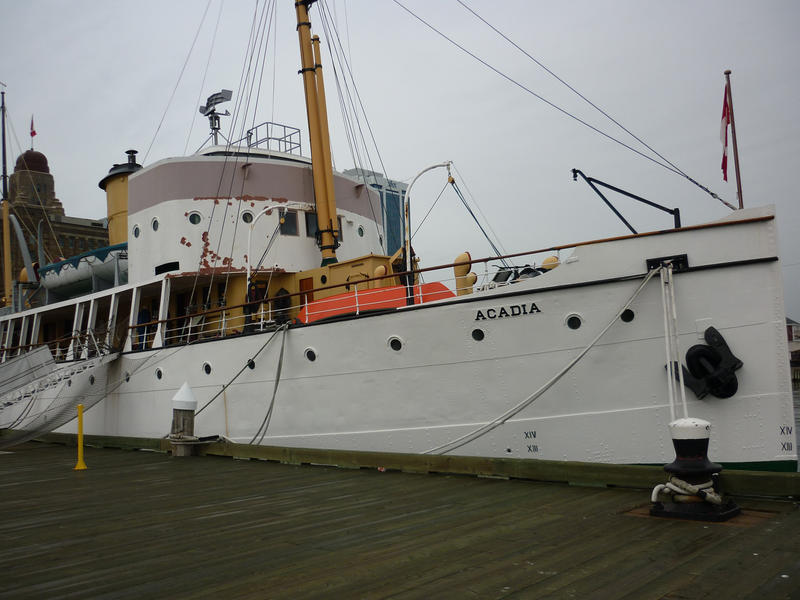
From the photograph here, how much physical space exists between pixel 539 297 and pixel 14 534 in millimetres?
6726

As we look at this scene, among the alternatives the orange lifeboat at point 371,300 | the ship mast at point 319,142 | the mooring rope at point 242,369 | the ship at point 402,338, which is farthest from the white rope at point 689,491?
the ship mast at point 319,142

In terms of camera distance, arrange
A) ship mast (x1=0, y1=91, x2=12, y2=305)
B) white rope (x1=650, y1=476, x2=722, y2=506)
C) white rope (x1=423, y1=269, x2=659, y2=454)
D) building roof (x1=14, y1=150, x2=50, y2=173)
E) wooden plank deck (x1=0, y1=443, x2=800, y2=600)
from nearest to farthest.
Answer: wooden plank deck (x1=0, y1=443, x2=800, y2=600) → white rope (x1=650, y1=476, x2=722, y2=506) → white rope (x1=423, y1=269, x2=659, y2=454) → ship mast (x1=0, y1=91, x2=12, y2=305) → building roof (x1=14, y1=150, x2=50, y2=173)

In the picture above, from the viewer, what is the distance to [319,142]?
15414mm

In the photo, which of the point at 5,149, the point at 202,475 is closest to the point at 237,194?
the point at 202,475

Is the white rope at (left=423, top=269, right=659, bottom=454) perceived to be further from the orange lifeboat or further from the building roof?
the building roof

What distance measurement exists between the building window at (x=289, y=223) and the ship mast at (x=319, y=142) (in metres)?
0.91

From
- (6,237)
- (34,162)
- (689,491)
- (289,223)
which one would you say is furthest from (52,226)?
(689,491)

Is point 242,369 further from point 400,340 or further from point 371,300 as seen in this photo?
point 400,340

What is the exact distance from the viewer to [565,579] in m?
4.17

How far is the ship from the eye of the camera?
8422mm

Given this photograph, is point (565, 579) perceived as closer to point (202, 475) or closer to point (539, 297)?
point (539, 297)

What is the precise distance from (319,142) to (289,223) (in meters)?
2.00

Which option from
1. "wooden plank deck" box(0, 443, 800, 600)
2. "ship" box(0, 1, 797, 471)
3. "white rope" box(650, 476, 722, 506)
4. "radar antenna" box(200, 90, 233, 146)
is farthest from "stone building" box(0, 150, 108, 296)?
"white rope" box(650, 476, 722, 506)

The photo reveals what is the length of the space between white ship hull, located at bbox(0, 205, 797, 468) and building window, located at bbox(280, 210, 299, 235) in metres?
4.22
